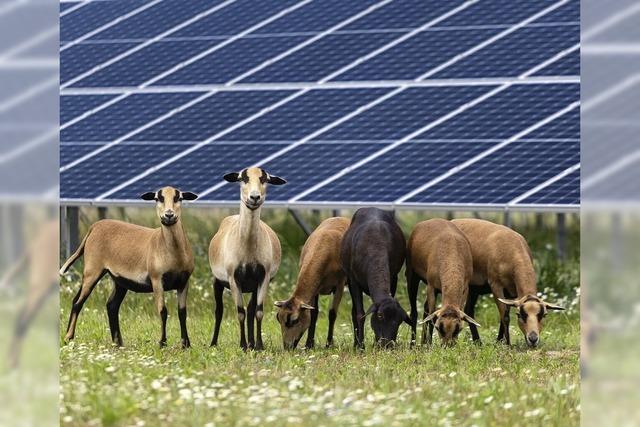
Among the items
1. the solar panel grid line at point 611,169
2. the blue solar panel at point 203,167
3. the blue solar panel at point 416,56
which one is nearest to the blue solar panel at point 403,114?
the blue solar panel at point 416,56

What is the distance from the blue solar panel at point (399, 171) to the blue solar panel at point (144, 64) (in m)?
5.62

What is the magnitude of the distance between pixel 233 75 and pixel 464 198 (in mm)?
6268

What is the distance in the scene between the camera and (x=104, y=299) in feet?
62.6

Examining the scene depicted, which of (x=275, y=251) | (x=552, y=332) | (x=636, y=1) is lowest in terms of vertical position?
(x=552, y=332)

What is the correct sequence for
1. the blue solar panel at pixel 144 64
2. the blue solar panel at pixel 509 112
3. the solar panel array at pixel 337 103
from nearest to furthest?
the solar panel array at pixel 337 103 < the blue solar panel at pixel 509 112 < the blue solar panel at pixel 144 64

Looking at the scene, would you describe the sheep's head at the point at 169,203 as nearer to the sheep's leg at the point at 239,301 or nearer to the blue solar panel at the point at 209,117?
the sheep's leg at the point at 239,301

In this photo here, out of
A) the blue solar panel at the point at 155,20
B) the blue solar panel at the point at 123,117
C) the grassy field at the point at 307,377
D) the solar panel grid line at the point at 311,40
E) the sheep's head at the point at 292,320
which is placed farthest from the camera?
the blue solar panel at the point at 155,20

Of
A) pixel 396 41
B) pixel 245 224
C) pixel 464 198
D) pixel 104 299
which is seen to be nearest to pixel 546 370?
pixel 245 224

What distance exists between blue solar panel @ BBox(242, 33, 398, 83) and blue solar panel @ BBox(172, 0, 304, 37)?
1854 millimetres

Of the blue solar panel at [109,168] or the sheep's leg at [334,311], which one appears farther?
the blue solar panel at [109,168]

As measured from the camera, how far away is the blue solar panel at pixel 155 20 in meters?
24.5

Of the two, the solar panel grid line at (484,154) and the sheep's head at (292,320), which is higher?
the solar panel grid line at (484,154)

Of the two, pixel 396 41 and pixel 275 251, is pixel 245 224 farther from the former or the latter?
pixel 396 41

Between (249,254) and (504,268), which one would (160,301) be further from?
(504,268)
